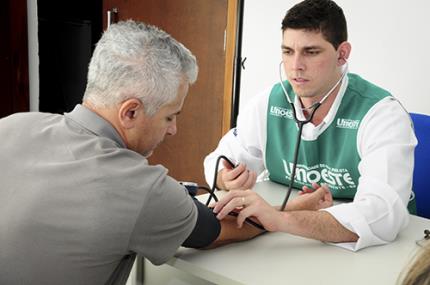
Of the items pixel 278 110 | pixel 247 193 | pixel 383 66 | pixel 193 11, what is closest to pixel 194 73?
pixel 247 193

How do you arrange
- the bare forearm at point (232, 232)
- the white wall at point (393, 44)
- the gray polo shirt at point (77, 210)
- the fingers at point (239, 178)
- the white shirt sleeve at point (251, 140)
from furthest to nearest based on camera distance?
the white wall at point (393, 44) → the white shirt sleeve at point (251, 140) → the fingers at point (239, 178) → the bare forearm at point (232, 232) → the gray polo shirt at point (77, 210)

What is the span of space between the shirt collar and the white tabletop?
29 cm

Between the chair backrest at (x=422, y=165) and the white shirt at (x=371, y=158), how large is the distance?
0.20 meters

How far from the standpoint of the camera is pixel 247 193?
1104 mm

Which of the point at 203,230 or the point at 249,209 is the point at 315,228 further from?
the point at 203,230

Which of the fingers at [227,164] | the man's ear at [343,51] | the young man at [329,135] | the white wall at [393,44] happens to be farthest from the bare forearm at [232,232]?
the white wall at [393,44]

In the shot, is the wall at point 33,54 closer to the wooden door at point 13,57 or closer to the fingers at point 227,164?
the wooden door at point 13,57

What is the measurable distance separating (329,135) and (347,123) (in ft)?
0.22

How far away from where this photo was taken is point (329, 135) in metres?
1.46

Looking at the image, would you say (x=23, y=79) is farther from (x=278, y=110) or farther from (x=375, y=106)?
(x=375, y=106)

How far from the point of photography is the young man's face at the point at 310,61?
143 centimetres

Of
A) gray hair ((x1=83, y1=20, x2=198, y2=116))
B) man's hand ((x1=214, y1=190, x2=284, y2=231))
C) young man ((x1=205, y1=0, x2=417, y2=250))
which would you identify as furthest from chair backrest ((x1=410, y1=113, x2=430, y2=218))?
gray hair ((x1=83, y1=20, x2=198, y2=116))

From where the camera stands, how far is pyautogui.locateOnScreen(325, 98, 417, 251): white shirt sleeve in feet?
3.65

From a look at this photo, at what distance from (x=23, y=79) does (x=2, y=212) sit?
9.43 ft
